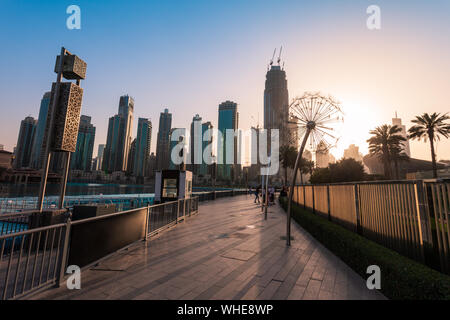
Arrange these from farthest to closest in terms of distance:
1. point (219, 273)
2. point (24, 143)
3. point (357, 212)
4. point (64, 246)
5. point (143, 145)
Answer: point (143, 145)
point (24, 143)
point (357, 212)
point (219, 273)
point (64, 246)

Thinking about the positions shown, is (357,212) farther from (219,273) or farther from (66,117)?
(66,117)

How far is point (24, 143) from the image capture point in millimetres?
173125

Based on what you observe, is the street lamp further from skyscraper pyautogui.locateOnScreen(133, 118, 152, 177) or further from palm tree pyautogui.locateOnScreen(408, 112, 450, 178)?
skyscraper pyautogui.locateOnScreen(133, 118, 152, 177)

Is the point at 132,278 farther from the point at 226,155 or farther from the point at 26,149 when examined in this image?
the point at 26,149

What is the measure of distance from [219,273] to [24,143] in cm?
24866

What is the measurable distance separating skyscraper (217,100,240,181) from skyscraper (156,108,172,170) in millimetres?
44923

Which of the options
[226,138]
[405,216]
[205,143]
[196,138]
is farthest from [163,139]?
[405,216]

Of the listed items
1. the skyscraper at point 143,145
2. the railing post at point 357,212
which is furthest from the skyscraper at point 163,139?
the railing post at point 357,212

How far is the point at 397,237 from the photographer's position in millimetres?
4797

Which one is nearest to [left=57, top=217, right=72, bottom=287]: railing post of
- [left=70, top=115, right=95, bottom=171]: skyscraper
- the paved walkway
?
the paved walkway

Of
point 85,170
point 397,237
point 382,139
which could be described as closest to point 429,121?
point 382,139

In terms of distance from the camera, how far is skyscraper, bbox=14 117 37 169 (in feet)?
555

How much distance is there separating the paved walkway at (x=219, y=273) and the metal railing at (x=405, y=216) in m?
1.35

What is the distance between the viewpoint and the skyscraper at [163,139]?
16350 cm
